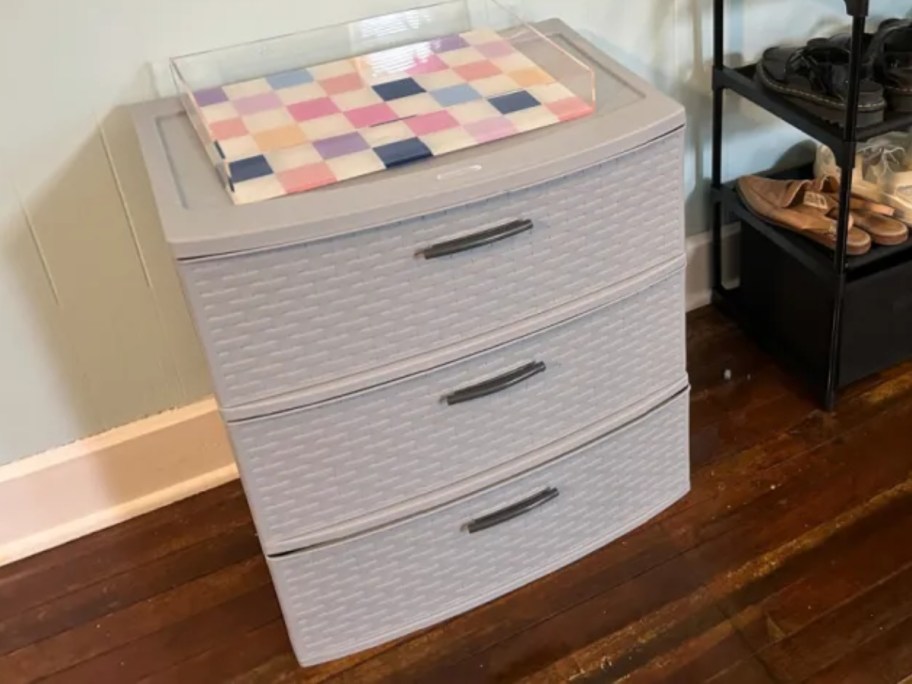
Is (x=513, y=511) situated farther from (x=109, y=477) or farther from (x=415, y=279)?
(x=109, y=477)

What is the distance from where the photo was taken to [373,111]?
1.37 m

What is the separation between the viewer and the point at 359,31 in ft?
5.09

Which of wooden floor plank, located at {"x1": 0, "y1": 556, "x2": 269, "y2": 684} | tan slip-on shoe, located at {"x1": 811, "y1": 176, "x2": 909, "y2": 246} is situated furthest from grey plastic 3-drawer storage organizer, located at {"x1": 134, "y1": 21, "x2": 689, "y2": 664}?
A: tan slip-on shoe, located at {"x1": 811, "y1": 176, "x2": 909, "y2": 246}

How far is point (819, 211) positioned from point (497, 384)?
743mm

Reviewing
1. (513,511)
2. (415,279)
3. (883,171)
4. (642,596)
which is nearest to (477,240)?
(415,279)

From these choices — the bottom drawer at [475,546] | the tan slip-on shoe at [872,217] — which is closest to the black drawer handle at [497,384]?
the bottom drawer at [475,546]

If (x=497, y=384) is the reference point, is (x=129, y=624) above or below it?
below

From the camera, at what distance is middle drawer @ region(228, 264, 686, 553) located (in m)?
1.32

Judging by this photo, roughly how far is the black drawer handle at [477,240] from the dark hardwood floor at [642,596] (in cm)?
62

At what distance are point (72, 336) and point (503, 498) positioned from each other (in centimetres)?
69

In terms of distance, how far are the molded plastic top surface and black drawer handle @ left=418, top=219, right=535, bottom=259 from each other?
50 mm

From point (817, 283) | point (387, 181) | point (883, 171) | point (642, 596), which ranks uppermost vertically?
point (387, 181)

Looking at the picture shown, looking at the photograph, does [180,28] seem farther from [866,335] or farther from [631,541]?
[866,335]

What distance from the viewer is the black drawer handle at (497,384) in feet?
4.46
